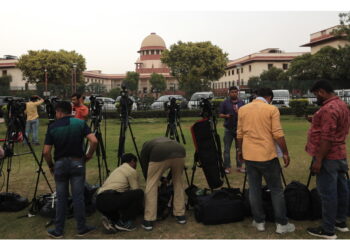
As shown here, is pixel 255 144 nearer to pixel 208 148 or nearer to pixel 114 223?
pixel 208 148

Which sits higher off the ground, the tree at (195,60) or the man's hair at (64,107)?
the tree at (195,60)

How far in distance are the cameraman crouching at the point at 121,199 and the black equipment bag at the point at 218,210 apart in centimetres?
86

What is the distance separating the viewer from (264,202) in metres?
4.45

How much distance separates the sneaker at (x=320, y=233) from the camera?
3.77 meters

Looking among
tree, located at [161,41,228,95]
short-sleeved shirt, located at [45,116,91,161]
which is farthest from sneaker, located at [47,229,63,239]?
tree, located at [161,41,228,95]

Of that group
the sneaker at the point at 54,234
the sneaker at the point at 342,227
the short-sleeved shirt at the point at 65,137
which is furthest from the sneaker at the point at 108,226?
the sneaker at the point at 342,227

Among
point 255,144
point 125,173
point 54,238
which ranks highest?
point 255,144

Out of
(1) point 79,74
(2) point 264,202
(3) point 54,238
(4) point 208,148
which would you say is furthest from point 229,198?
(1) point 79,74

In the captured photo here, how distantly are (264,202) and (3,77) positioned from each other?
59.7m

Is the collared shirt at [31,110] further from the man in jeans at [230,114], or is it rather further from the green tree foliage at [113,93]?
the green tree foliage at [113,93]

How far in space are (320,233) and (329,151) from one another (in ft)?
3.27

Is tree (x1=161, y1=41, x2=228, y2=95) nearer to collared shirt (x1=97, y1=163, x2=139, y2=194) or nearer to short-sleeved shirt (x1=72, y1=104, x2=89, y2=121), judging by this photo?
short-sleeved shirt (x1=72, y1=104, x2=89, y2=121)

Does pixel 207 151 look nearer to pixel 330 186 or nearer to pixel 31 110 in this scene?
pixel 330 186

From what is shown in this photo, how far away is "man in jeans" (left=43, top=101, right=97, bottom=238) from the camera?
3963 millimetres
